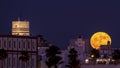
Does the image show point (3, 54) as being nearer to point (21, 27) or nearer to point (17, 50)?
point (17, 50)

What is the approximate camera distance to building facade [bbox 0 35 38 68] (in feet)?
399

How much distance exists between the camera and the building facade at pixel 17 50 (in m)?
122

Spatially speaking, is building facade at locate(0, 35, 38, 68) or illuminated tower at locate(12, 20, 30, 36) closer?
building facade at locate(0, 35, 38, 68)

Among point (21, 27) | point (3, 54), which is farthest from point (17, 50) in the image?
point (21, 27)

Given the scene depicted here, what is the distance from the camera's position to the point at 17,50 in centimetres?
12406

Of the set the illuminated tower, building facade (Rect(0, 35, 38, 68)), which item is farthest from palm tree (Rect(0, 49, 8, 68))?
the illuminated tower

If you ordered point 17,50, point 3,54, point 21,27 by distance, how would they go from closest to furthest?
point 3,54
point 17,50
point 21,27

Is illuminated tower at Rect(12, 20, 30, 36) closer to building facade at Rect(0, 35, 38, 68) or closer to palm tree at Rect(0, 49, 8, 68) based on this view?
building facade at Rect(0, 35, 38, 68)

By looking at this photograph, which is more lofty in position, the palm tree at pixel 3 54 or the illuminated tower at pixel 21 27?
the illuminated tower at pixel 21 27

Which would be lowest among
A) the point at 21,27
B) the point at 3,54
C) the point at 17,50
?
the point at 3,54

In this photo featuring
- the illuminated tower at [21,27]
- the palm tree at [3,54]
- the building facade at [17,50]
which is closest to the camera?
the palm tree at [3,54]

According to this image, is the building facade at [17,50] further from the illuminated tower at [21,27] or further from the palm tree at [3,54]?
the illuminated tower at [21,27]

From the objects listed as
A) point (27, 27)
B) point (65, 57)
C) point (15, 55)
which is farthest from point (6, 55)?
point (27, 27)

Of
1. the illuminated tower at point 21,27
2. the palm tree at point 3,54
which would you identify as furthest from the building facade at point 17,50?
the illuminated tower at point 21,27
